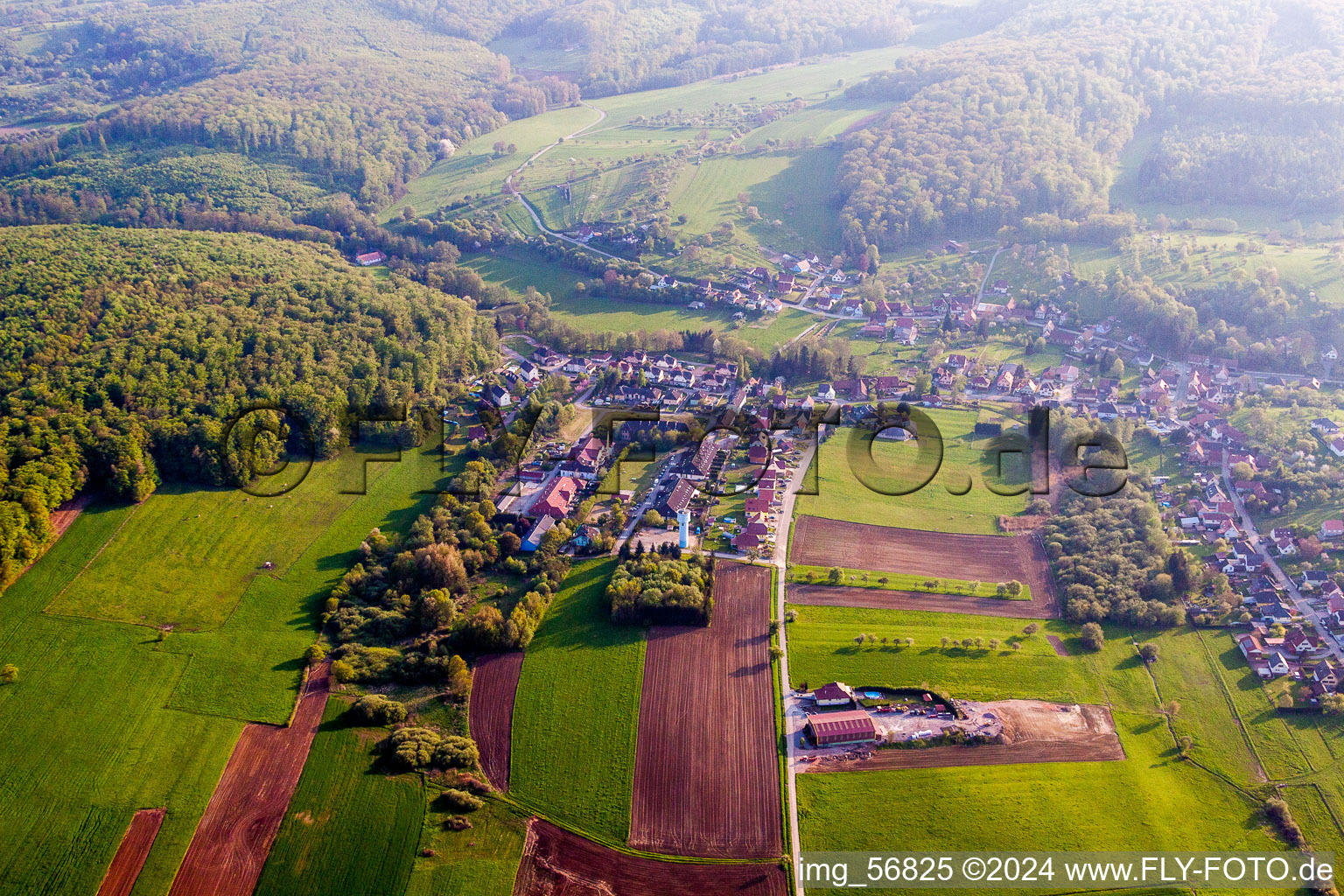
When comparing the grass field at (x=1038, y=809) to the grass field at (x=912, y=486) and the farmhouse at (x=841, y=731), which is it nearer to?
the farmhouse at (x=841, y=731)

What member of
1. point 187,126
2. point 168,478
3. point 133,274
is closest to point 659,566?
point 168,478

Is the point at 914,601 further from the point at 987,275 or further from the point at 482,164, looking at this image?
the point at 482,164

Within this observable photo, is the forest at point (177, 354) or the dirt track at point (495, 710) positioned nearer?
the dirt track at point (495, 710)

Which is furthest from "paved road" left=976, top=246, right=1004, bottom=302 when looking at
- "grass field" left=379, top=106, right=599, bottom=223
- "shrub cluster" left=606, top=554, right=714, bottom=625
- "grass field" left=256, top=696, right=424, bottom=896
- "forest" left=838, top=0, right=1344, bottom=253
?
"grass field" left=256, top=696, right=424, bottom=896

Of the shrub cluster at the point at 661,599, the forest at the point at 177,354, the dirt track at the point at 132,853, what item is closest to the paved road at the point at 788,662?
the shrub cluster at the point at 661,599

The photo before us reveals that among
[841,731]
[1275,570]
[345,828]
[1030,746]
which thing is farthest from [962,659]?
[345,828]

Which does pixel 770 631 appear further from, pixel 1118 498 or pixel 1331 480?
pixel 1331 480

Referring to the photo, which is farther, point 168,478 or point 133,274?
point 133,274
